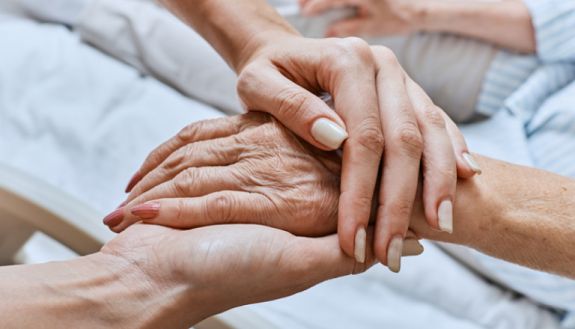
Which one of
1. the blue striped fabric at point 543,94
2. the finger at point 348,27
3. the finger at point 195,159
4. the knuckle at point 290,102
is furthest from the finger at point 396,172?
the finger at point 348,27

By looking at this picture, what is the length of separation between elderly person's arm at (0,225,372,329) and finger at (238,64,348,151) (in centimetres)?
14

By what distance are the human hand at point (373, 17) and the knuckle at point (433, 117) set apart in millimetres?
495

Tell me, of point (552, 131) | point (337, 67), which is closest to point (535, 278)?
point (552, 131)

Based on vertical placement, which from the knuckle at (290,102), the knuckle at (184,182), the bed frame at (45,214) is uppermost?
the knuckle at (290,102)

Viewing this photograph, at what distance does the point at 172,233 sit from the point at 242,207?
97 millimetres

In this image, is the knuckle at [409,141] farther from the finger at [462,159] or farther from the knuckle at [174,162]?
the knuckle at [174,162]

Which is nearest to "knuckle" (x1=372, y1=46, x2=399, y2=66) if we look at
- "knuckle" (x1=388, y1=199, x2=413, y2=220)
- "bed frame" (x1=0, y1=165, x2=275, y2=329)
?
"knuckle" (x1=388, y1=199, x2=413, y2=220)

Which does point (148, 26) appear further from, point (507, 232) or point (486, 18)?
point (507, 232)

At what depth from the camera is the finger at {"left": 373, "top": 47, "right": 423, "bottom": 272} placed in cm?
76

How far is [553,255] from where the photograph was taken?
0.86 meters

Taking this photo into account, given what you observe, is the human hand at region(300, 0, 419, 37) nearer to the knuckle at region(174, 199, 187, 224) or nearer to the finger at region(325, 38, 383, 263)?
the finger at region(325, 38, 383, 263)

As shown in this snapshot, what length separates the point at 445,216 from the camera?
2.58 ft

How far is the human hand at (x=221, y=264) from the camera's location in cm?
71

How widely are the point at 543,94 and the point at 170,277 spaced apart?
36.2 inches
